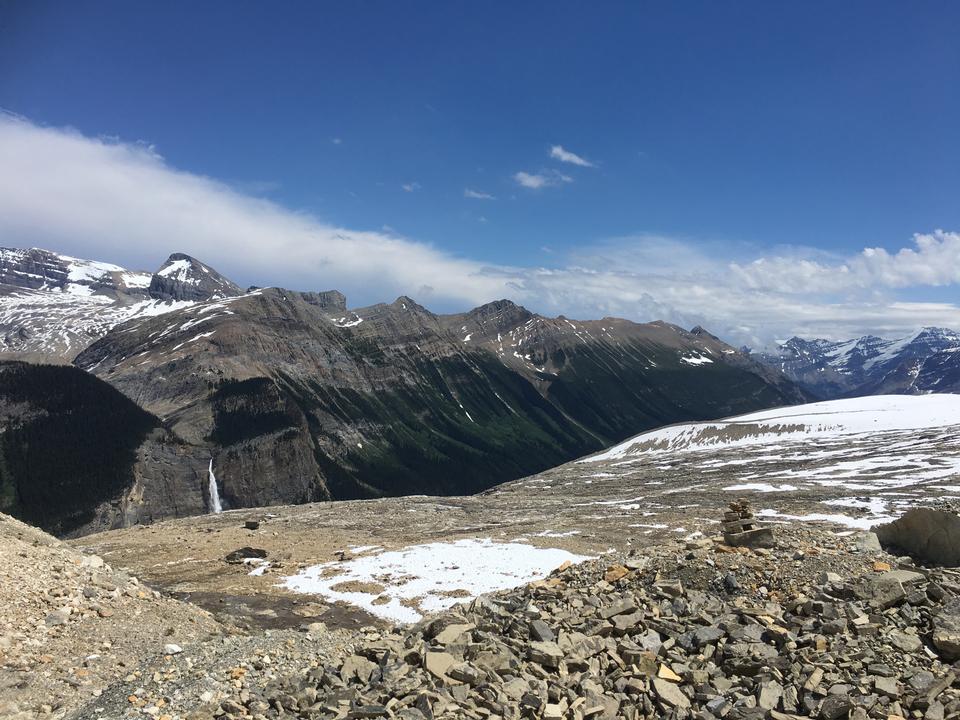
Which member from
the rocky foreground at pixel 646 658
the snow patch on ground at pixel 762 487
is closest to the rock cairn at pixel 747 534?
the rocky foreground at pixel 646 658

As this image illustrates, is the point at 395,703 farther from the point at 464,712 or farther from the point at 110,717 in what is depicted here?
the point at 110,717

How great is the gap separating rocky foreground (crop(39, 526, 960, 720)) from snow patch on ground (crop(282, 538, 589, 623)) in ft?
47.2

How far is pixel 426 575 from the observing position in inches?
1483

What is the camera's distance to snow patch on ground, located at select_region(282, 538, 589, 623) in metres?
32.4

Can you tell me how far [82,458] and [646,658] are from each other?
614ft

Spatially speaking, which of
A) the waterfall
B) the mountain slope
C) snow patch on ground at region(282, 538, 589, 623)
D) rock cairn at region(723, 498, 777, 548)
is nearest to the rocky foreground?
rock cairn at region(723, 498, 777, 548)

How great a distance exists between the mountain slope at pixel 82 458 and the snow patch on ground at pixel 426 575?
451 ft

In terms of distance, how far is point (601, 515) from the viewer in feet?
235

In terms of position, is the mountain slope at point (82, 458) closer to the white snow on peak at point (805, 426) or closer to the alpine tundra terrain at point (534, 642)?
the white snow on peak at point (805, 426)

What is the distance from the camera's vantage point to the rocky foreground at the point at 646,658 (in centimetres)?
1245

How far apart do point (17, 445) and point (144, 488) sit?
3915cm

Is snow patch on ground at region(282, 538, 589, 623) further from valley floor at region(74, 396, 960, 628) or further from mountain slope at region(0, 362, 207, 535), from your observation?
mountain slope at region(0, 362, 207, 535)

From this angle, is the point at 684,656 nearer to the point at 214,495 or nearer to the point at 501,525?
the point at 501,525

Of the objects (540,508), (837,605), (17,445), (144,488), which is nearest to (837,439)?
(540,508)
